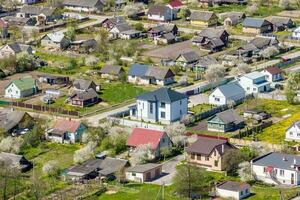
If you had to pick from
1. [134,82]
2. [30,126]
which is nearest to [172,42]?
[134,82]

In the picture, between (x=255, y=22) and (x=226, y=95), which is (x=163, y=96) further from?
(x=255, y=22)

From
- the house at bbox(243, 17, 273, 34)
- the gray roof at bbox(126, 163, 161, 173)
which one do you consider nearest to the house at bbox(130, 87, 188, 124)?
the gray roof at bbox(126, 163, 161, 173)

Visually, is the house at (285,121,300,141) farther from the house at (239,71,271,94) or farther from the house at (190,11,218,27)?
the house at (190,11,218,27)

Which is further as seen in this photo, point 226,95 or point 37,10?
point 37,10

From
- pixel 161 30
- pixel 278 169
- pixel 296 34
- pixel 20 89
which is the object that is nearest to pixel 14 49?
pixel 20 89

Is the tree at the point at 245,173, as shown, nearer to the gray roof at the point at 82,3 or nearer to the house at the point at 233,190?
the house at the point at 233,190

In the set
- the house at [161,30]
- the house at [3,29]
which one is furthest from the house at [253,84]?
the house at [3,29]
